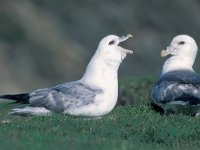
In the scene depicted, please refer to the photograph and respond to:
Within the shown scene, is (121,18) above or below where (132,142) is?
above

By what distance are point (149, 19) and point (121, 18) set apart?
1238mm

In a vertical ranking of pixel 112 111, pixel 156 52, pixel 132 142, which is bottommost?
pixel 132 142

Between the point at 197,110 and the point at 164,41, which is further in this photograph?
the point at 164,41

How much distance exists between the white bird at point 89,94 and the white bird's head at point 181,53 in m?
1.28

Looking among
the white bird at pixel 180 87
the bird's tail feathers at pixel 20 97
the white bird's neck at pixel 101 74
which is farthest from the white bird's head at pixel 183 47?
the bird's tail feathers at pixel 20 97

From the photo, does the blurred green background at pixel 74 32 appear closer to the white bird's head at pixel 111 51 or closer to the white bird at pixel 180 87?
the white bird at pixel 180 87

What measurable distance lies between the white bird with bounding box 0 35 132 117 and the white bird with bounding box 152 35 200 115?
0.80 m

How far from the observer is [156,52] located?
110ft

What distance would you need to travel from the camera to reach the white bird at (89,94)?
42.5 feet

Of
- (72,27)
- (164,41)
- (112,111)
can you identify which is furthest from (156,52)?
(112,111)

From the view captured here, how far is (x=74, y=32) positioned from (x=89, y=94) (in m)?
21.3

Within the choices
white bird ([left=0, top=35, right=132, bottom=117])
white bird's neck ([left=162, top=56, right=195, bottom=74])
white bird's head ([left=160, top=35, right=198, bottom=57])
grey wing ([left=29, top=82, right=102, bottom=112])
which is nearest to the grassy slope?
white bird ([left=0, top=35, right=132, bottom=117])

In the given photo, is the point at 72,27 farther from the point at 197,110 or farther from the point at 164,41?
the point at 197,110

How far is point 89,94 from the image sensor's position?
514 inches
